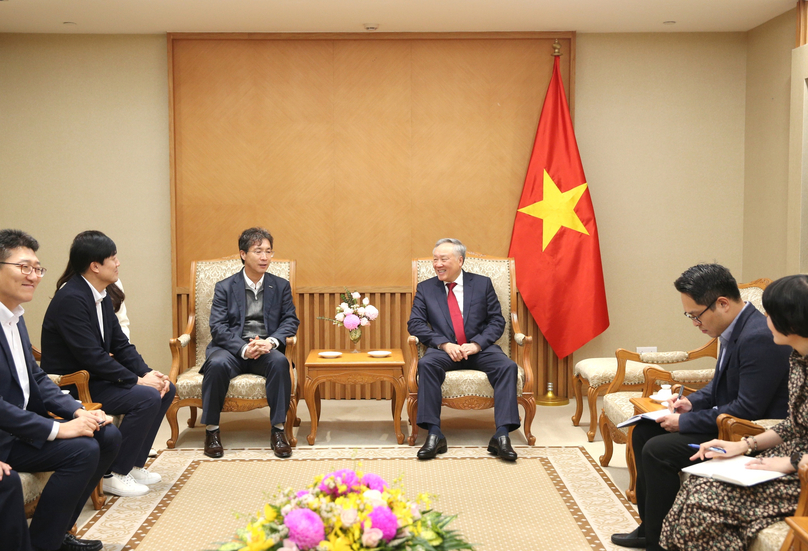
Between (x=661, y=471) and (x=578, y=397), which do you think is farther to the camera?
(x=578, y=397)

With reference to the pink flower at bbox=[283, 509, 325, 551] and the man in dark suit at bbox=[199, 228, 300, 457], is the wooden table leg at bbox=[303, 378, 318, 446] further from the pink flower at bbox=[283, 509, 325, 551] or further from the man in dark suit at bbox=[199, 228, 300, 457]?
the pink flower at bbox=[283, 509, 325, 551]

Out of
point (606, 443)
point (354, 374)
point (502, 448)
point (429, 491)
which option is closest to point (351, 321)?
point (354, 374)

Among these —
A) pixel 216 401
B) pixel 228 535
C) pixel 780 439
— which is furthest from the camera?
pixel 216 401

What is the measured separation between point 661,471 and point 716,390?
48 centimetres

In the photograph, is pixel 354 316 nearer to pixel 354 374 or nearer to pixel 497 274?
pixel 354 374

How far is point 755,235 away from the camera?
5531 millimetres

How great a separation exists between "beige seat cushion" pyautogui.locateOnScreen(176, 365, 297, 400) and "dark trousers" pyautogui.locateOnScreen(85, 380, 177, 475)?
647mm

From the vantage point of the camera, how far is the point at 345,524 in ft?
5.98

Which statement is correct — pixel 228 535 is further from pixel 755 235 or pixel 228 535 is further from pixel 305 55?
pixel 755 235

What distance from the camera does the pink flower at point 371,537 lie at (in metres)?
1.79

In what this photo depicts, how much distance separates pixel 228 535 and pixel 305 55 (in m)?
3.74

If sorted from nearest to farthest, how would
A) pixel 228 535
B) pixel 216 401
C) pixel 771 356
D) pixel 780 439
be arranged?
pixel 780 439 → pixel 771 356 → pixel 228 535 → pixel 216 401

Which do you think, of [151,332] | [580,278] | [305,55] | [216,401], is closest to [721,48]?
[580,278]

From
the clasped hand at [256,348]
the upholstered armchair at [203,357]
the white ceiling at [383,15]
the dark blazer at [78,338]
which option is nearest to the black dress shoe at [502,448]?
the upholstered armchair at [203,357]
